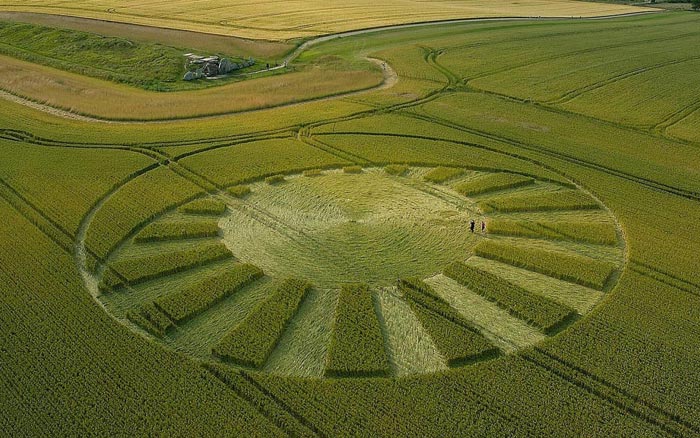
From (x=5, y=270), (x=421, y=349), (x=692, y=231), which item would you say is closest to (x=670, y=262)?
(x=692, y=231)

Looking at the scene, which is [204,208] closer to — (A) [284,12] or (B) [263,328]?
(B) [263,328]

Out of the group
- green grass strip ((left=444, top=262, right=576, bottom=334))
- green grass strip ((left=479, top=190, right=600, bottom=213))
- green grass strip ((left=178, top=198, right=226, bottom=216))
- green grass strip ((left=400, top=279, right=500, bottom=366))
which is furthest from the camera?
green grass strip ((left=479, top=190, right=600, bottom=213))

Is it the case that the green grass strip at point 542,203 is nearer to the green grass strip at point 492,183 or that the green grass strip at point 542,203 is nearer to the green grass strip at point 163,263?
the green grass strip at point 492,183

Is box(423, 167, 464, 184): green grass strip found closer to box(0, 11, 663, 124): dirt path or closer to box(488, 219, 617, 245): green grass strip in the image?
box(488, 219, 617, 245): green grass strip

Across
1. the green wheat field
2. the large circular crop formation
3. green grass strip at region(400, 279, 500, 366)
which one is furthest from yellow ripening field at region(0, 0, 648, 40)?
green grass strip at region(400, 279, 500, 366)

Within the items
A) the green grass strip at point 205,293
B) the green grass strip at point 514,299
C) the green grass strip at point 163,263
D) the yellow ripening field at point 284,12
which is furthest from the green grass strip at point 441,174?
the yellow ripening field at point 284,12

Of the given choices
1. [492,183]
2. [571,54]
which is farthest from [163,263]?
[571,54]
